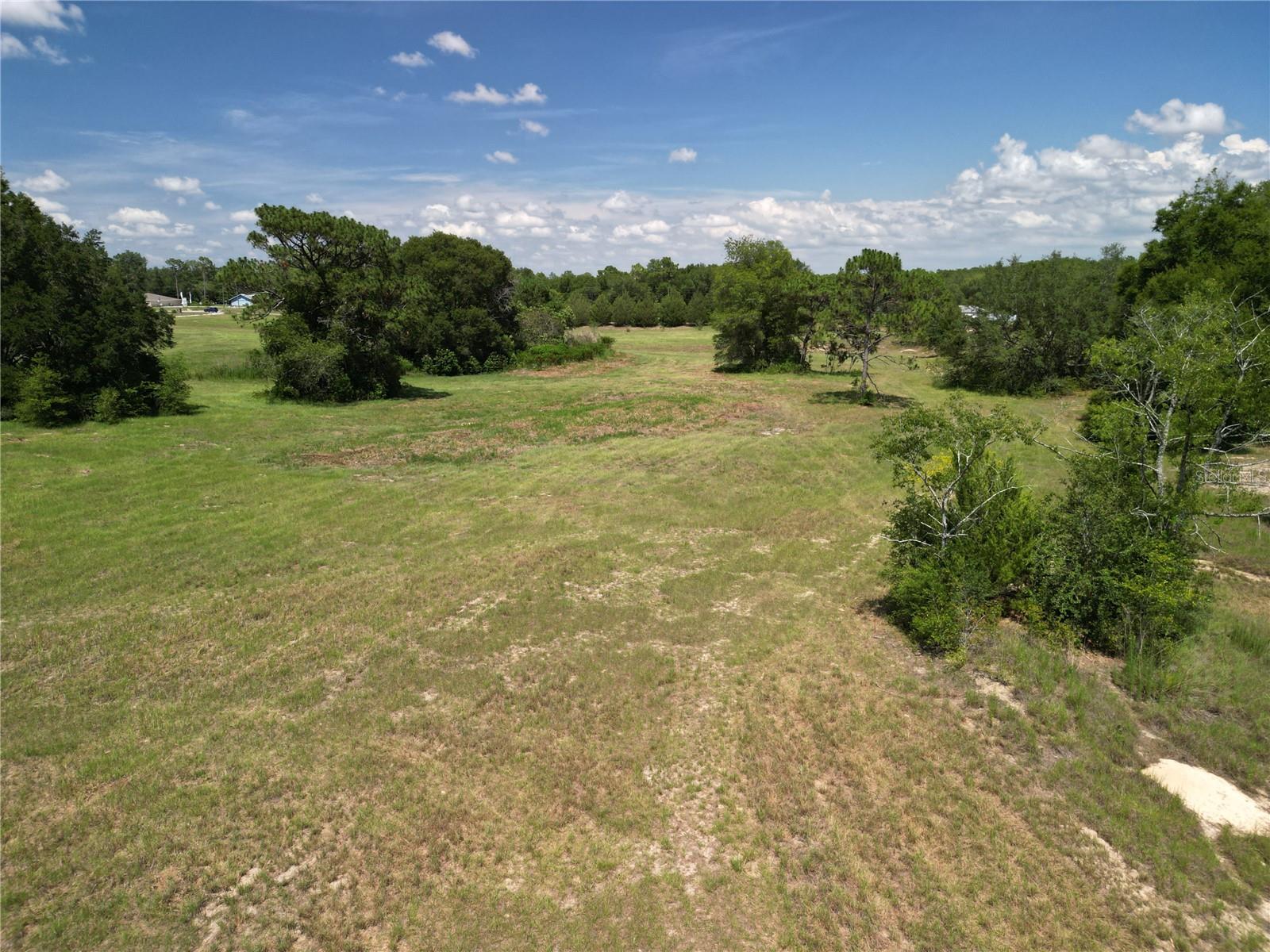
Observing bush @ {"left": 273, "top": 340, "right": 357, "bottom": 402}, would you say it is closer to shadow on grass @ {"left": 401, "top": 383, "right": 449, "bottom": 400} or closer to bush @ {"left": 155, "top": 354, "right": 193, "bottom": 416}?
shadow on grass @ {"left": 401, "top": 383, "right": 449, "bottom": 400}

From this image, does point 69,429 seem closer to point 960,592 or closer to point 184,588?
point 184,588

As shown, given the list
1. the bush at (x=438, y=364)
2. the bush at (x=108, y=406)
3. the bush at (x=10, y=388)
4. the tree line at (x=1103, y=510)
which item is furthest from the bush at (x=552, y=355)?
the tree line at (x=1103, y=510)

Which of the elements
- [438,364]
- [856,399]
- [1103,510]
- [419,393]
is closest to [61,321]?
[419,393]

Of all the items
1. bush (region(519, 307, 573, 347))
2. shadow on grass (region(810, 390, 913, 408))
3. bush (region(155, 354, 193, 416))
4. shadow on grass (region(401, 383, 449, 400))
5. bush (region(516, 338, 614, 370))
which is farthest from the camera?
bush (region(519, 307, 573, 347))

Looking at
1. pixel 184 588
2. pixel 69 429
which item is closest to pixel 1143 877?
pixel 184 588

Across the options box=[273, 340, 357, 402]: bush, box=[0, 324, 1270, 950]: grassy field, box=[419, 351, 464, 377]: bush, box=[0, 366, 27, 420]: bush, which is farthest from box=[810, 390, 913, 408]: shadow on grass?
box=[0, 366, 27, 420]: bush

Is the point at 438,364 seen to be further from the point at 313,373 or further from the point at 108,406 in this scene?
the point at 108,406
